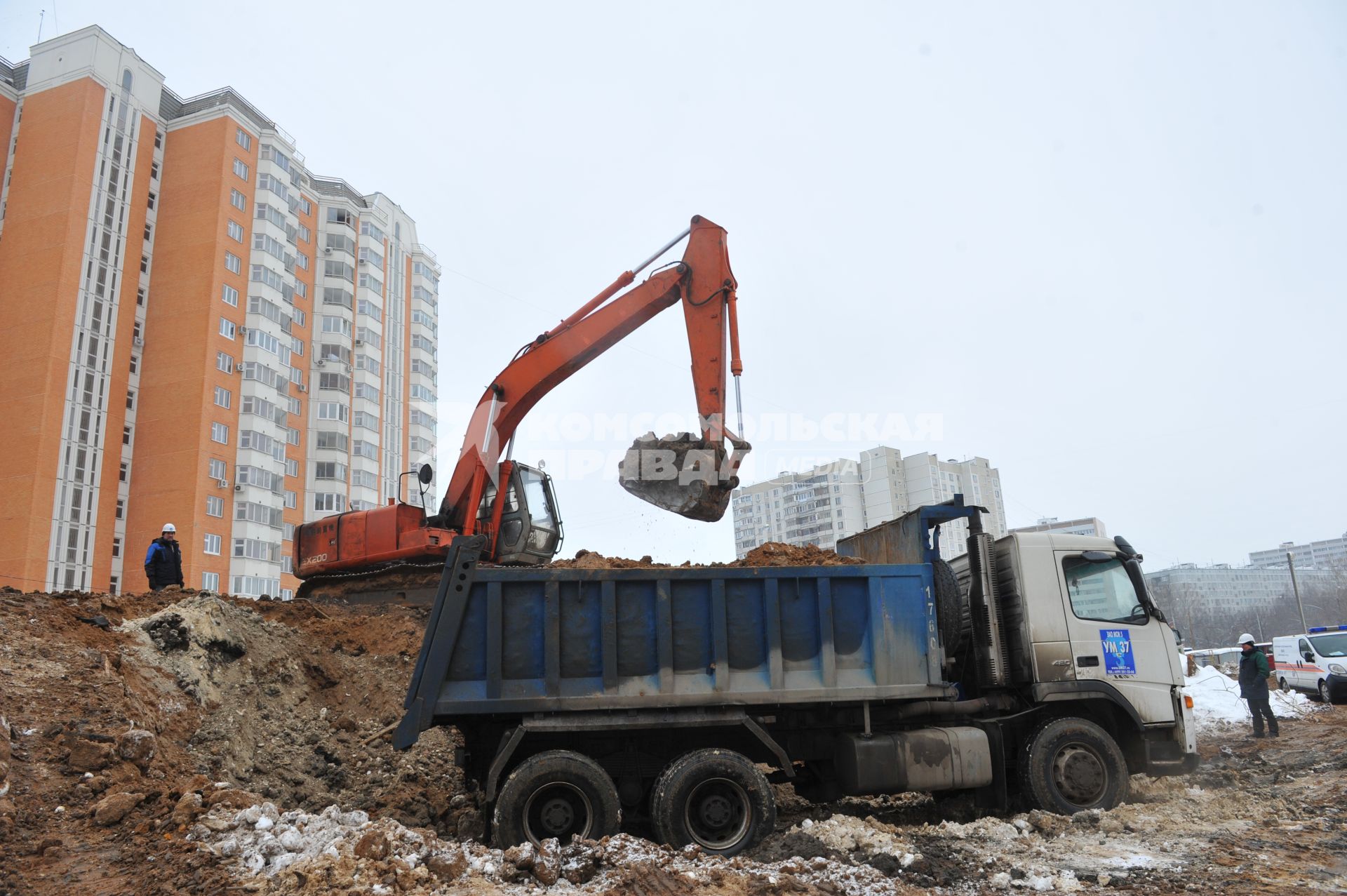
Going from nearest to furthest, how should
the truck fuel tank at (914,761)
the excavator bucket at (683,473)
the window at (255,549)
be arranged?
the truck fuel tank at (914,761)
the excavator bucket at (683,473)
the window at (255,549)

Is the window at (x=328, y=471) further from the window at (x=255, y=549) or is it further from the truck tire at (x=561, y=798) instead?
the truck tire at (x=561, y=798)

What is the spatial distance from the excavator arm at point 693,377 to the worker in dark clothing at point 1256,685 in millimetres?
10042

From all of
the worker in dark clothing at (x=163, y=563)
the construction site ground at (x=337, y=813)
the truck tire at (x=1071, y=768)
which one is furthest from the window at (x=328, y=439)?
the truck tire at (x=1071, y=768)

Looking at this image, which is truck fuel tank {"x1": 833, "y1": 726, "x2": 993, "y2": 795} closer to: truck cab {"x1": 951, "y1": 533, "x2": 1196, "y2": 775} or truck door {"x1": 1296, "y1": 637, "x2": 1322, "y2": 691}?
truck cab {"x1": 951, "y1": 533, "x2": 1196, "y2": 775}

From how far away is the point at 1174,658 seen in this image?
8.34 m

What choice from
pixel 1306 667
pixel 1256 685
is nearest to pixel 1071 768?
pixel 1256 685

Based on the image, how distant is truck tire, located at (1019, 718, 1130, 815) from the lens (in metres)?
7.70

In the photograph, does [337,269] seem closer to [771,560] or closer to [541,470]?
[541,470]

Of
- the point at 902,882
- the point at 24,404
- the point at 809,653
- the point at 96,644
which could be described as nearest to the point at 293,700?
the point at 96,644

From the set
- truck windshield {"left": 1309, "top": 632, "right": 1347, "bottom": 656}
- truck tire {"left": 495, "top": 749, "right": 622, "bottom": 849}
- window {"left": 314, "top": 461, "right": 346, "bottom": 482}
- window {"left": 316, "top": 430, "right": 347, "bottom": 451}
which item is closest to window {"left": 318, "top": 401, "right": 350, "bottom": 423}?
window {"left": 316, "top": 430, "right": 347, "bottom": 451}

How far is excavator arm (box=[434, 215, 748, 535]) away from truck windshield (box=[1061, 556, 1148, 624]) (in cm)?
356

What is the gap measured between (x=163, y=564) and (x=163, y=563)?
0.02m

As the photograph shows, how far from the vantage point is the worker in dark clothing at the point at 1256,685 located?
13.8 m

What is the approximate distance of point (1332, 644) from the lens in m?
19.7
